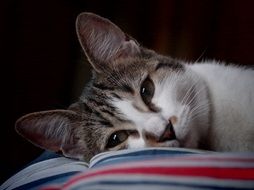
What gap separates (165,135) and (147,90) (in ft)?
0.65

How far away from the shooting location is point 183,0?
2055mm

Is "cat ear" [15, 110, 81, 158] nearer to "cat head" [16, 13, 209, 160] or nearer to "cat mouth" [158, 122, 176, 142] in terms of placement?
"cat head" [16, 13, 209, 160]

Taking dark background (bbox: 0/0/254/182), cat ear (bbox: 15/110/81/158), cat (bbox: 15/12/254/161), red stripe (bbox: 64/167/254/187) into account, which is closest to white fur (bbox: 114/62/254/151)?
cat (bbox: 15/12/254/161)

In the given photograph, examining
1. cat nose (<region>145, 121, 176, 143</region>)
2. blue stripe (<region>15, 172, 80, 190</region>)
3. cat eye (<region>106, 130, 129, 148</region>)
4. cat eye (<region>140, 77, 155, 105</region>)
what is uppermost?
cat eye (<region>140, 77, 155, 105</region>)

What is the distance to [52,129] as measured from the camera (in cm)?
119

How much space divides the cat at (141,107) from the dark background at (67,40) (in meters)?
0.60

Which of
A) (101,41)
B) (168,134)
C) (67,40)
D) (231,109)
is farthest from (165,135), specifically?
(67,40)

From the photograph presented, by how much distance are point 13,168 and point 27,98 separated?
31cm

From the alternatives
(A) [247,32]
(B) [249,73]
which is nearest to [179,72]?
(B) [249,73]

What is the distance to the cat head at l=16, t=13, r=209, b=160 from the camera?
3.36 feet

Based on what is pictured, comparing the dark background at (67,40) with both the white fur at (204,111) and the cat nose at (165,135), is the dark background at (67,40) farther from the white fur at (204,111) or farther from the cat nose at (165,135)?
the cat nose at (165,135)

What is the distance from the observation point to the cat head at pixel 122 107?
1024 millimetres

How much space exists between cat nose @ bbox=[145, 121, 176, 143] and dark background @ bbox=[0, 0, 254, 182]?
3.13ft

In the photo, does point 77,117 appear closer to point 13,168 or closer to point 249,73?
point 249,73
